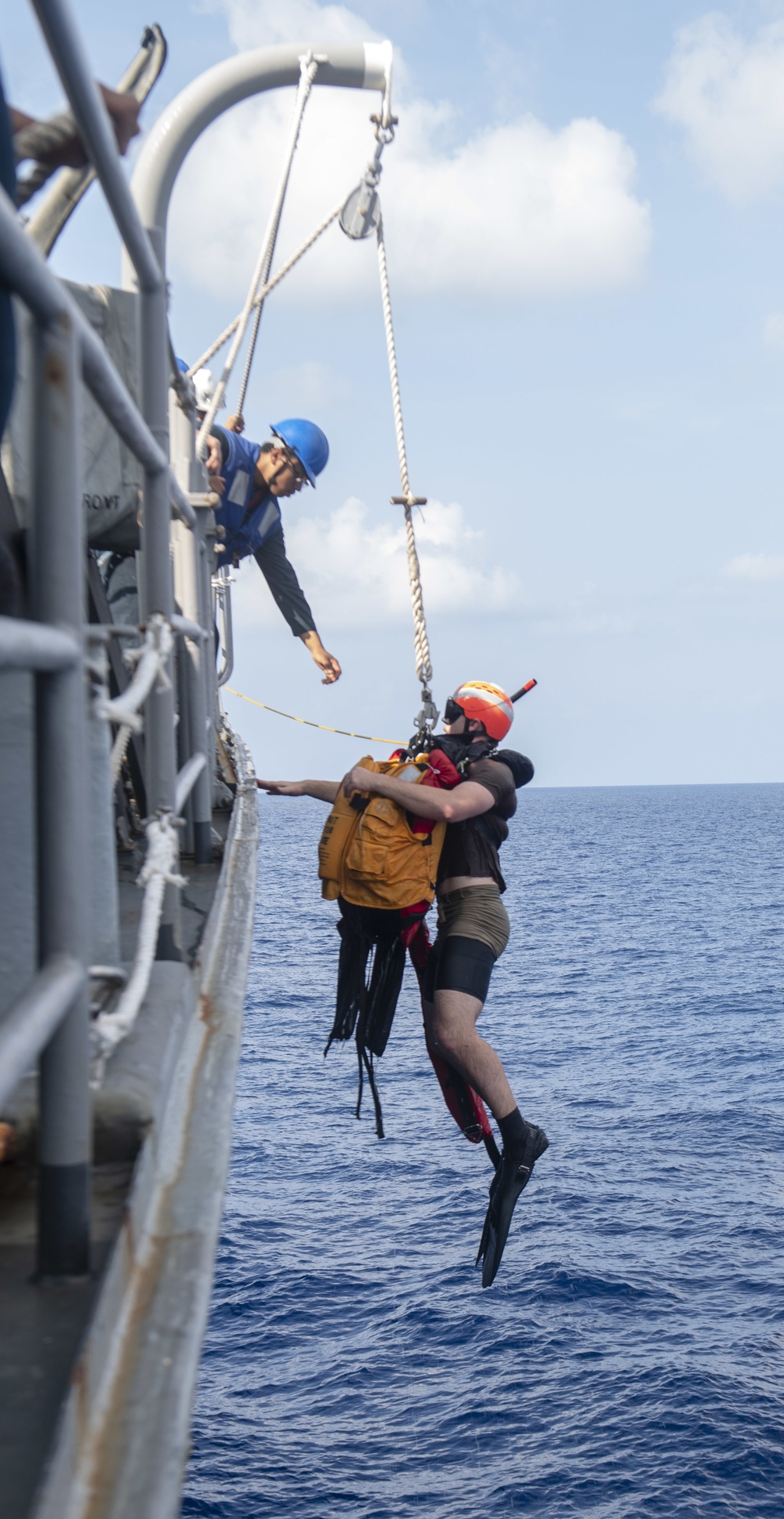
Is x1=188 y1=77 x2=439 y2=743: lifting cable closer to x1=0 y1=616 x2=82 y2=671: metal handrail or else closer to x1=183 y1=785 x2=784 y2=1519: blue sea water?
x1=0 y1=616 x2=82 y2=671: metal handrail

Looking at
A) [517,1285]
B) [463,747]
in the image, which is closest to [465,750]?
[463,747]

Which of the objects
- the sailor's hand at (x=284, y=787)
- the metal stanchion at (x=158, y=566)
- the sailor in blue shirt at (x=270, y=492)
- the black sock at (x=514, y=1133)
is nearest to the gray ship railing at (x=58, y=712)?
the metal stanchion at (x=158, y=566)

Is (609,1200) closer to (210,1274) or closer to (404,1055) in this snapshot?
(404,1055)

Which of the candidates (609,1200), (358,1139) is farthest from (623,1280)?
(358,1139)

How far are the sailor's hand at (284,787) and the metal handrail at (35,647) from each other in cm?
437

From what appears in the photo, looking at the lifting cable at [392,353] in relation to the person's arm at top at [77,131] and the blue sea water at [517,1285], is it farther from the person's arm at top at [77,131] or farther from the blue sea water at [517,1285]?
the blue sea water at [517,1285]

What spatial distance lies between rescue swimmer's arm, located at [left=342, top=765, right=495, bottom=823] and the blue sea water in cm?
2791

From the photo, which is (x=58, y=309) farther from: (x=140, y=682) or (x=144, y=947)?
(x=144, y=947)

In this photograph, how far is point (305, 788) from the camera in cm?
629

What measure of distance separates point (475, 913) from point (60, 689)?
5042 mm

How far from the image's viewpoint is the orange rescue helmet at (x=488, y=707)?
6.33 m

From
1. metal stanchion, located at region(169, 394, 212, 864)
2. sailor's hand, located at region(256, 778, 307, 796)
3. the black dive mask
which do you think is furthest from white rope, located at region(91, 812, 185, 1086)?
the black dive mask

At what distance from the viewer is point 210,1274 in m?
1.84

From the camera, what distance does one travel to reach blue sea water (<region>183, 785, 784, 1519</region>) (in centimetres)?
2969
